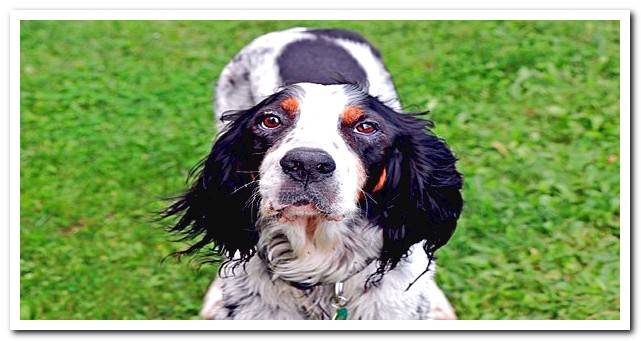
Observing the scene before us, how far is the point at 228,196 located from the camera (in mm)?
3953

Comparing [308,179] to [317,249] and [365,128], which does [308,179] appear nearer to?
[365,128]

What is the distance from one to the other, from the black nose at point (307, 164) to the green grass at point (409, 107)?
2.01 meters

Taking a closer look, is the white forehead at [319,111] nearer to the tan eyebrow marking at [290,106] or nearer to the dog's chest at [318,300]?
the tan eyebrow marking at [290,106]

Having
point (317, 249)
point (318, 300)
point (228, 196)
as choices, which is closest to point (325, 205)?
point (317, 249)

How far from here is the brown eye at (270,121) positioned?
3.62 metres

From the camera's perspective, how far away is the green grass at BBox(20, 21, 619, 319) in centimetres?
522

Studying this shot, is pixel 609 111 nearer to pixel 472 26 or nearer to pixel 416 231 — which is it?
pixel 472 26

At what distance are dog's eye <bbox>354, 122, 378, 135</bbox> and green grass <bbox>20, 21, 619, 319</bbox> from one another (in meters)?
1.76

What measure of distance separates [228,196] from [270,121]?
1.52 feet

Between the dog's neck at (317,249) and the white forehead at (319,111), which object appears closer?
the white forehead at (319,111)
